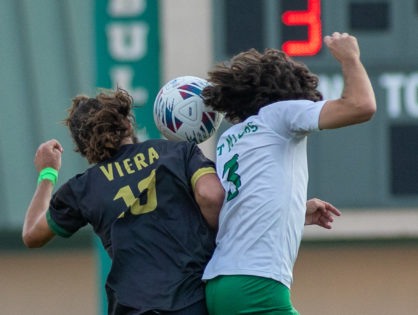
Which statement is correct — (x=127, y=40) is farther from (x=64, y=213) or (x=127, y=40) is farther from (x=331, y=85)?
(x=64, y=213)

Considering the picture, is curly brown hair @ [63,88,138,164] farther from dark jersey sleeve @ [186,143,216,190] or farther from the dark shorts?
the dark shorts

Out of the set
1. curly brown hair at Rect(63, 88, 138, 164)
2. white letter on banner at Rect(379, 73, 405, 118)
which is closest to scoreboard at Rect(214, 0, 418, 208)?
white letter on banner at Rect(379, 73, 405, 118)

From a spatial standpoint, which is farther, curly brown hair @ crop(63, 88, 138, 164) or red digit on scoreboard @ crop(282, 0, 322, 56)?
red digit on scoreboard @ crop(282, 0, 322, 56)

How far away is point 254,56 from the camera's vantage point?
342cm

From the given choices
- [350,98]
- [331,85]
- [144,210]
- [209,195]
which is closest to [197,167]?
[209,195]

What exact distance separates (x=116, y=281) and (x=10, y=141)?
19.7ft

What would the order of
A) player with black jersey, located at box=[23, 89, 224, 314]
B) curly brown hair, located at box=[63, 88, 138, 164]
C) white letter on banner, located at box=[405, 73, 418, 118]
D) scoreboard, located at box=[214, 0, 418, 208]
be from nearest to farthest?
player with black jersey, located at box=[23, 89, 224, 314]
curly brown hair, located at box=[63, 88, 138, 164]
scoreboard, located at box=[214, 0, 418, 208]
white letter on banner, located at box=[405, 73, 418, 118]

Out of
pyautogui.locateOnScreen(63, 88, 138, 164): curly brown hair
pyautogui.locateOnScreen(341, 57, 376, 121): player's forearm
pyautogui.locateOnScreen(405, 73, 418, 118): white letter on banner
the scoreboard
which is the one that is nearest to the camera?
pyautogui.locateOnScreen(341, 57, 376, 121): player's forearm

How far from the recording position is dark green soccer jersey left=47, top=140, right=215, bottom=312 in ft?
10.8

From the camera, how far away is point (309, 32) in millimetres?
7387

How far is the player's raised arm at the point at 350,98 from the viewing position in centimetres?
307

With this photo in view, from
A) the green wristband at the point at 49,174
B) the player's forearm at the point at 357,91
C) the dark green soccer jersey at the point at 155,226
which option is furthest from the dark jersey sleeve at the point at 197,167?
the green wristband at the point at 49,174

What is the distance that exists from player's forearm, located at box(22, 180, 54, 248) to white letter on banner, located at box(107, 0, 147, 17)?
380 centimetres

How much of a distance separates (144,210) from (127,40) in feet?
13.7
